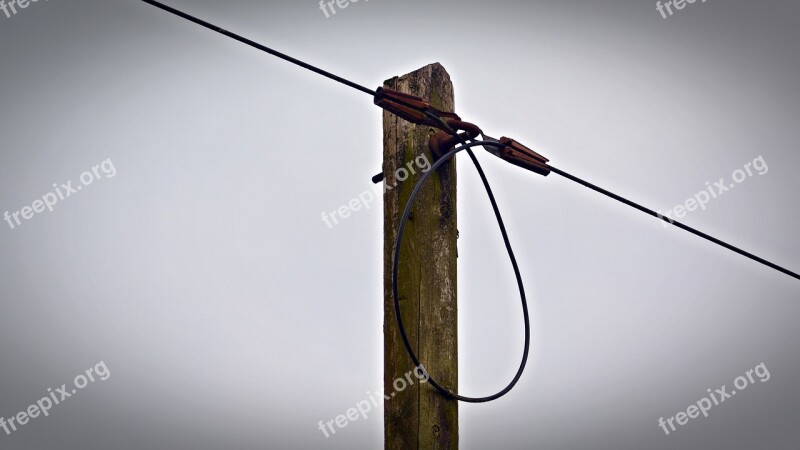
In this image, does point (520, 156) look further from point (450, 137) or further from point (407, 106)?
point (407, 106)

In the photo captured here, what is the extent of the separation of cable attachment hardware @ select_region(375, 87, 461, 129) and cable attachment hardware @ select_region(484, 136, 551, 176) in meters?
0.30

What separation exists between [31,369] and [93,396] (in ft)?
19.1

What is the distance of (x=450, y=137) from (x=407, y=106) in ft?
0.63

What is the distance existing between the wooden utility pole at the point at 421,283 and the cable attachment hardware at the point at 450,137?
29mm

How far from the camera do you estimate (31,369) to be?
47.0 m

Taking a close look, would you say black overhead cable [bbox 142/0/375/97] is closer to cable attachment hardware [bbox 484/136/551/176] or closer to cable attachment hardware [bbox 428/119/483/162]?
cable attachment hardware [bbox 428/119/483/162]

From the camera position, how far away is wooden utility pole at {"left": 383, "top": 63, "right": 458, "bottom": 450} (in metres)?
2.51

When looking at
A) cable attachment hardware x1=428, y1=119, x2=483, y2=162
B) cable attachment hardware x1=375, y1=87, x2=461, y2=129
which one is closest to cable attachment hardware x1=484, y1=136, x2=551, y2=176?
cable attachment hardware x1=428, y1=119, x2=483, y2=162

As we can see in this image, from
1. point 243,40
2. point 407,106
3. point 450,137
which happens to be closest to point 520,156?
point 450,137

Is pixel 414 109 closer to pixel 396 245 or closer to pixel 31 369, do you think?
pixel 396 245

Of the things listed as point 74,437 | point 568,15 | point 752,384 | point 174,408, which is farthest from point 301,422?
point 568,15

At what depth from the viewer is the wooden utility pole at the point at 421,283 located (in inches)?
98.7

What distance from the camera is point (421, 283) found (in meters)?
2.56

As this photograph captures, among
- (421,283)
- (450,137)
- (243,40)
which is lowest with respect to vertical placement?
(421,283)
